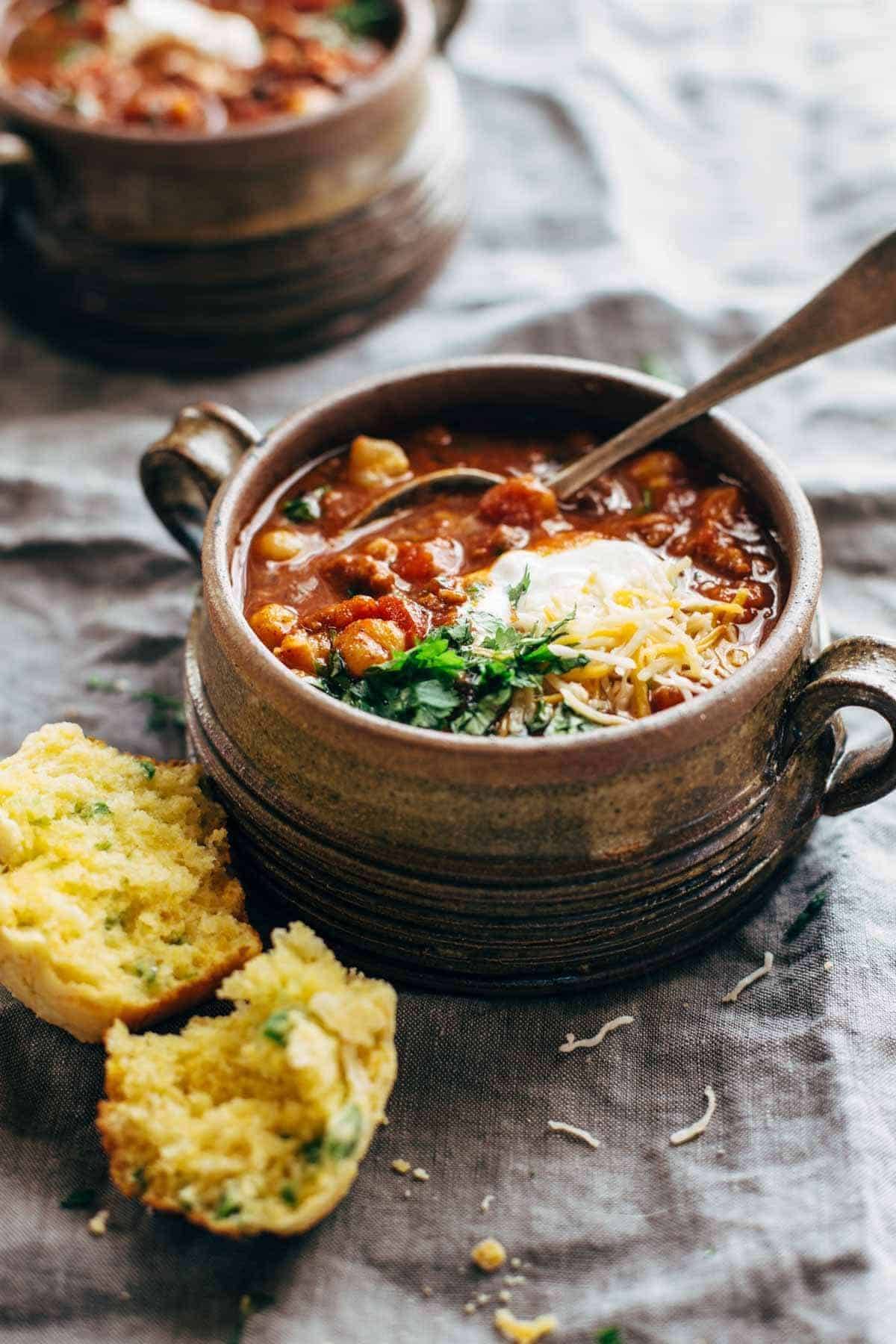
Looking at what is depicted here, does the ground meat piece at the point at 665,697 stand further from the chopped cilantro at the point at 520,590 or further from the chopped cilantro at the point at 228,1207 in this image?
the chopped cilantro at the point at 228,1207

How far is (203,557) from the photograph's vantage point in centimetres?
265

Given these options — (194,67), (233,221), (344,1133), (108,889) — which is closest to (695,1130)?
(344,1133)

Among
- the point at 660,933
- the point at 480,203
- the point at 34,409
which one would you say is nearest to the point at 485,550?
the point at 660,933

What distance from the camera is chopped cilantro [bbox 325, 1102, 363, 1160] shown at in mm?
2133

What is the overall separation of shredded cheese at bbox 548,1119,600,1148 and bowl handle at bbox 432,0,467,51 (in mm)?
3664

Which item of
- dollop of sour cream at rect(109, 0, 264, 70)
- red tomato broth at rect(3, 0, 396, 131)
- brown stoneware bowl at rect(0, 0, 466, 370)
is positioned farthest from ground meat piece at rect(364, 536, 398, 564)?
dollop of sour cream at rect(109, 0, 264, 70)

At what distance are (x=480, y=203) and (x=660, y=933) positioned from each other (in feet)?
10.4

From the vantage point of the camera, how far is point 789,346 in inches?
107

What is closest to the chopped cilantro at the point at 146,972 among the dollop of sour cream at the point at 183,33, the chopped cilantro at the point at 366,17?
the dollop of sour cream at the point at 183,33

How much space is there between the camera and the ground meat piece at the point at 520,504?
2941mm

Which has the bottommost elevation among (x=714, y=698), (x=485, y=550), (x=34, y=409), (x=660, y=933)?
(x=34, y=409)

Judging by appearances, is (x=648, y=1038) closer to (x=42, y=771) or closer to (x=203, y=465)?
(x=42, y=771)

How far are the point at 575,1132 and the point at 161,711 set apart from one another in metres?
1.40

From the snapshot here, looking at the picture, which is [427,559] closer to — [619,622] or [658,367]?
[619,622]
